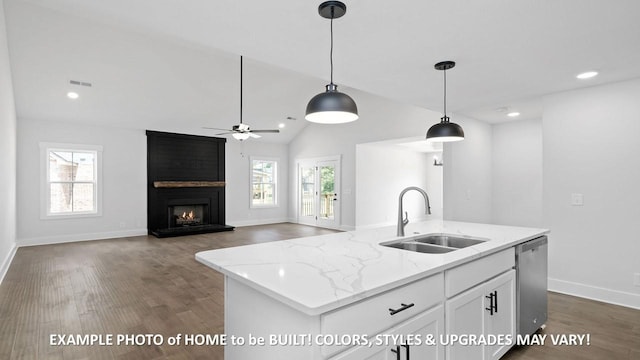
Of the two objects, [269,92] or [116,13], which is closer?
[116,13]

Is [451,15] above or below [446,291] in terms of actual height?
above

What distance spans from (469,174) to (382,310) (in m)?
4.71

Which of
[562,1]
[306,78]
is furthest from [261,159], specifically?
[562,1]

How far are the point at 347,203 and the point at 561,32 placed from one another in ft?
20.2

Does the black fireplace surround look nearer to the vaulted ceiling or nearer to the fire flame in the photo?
the fire flame

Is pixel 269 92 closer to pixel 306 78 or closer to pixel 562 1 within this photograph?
pixel 306 78

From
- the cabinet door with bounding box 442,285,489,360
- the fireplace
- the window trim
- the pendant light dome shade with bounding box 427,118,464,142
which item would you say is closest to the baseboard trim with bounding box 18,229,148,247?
the fireplace

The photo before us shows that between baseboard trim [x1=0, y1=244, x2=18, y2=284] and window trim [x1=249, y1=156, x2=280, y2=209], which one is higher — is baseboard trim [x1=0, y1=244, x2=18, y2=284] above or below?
below

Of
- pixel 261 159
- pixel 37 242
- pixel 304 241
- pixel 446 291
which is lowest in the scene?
pixel 37 242

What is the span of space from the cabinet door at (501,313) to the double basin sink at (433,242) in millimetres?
315

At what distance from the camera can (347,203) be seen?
26.8ft

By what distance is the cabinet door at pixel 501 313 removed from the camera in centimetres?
207

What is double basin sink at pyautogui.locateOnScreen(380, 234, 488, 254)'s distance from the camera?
232cm

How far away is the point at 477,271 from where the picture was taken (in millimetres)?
1953
